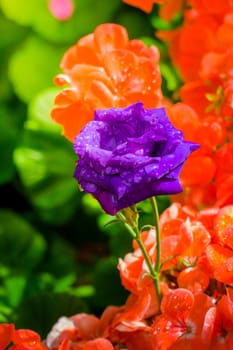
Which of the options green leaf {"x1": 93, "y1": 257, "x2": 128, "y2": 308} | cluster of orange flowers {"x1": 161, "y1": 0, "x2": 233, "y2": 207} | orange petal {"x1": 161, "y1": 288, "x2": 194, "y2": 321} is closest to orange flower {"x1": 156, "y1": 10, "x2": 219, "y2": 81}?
cluster of orange flowers {"x1": 161, "y1": 0, "x2": 233, "y2": 207}

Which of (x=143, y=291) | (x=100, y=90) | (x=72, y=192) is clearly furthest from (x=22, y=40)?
(x=143, y=291)

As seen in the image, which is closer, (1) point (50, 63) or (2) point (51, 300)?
(2) point (51, 300)

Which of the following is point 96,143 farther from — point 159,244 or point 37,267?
point 37,267

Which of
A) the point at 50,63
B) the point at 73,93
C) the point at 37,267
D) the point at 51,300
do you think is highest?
the point at 73,93

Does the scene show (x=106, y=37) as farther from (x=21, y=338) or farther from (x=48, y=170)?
(x=48, y=170)

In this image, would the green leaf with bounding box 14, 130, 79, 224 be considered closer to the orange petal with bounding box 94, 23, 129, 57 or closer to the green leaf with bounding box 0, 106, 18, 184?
the green leaf with bounding box 0, 106, 18, 184

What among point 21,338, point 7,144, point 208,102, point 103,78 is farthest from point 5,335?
point 7,144

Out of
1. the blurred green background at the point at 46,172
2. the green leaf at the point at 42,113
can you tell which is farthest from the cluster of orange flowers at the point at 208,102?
the green leaf at the point at 42,113
